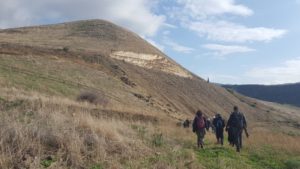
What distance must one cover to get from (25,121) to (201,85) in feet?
221

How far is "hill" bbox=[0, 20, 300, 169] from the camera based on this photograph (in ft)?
30.2

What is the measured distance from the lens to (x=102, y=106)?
32938 millimetres

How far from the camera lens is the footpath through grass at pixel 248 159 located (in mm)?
12598

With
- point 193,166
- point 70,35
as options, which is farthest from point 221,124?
point 70,35

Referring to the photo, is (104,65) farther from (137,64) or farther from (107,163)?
(107,163)

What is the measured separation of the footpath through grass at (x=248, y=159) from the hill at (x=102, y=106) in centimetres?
9

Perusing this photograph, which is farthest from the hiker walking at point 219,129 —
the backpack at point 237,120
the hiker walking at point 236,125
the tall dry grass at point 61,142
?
the tall dry grass at point 61,142

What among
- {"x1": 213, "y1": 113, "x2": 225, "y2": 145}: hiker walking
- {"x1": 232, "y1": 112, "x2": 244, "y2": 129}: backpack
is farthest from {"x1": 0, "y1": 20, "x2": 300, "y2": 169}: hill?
{"x1": 232, "y1": 112, "x2": 244, "y2": 129}: backpack

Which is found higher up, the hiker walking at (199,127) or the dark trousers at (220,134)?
the hiker walking at (199,127)

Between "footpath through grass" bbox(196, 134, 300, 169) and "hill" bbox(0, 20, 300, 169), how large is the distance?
91 millimetres

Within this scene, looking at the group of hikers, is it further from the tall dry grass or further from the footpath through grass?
the tall dry grass

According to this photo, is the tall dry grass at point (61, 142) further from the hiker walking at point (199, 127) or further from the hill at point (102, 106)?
the hiker walking at point (199, 127)

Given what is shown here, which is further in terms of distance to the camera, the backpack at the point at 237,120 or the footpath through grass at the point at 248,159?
the backpack at the point at 237,120

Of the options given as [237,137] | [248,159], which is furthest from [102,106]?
[248,159]
